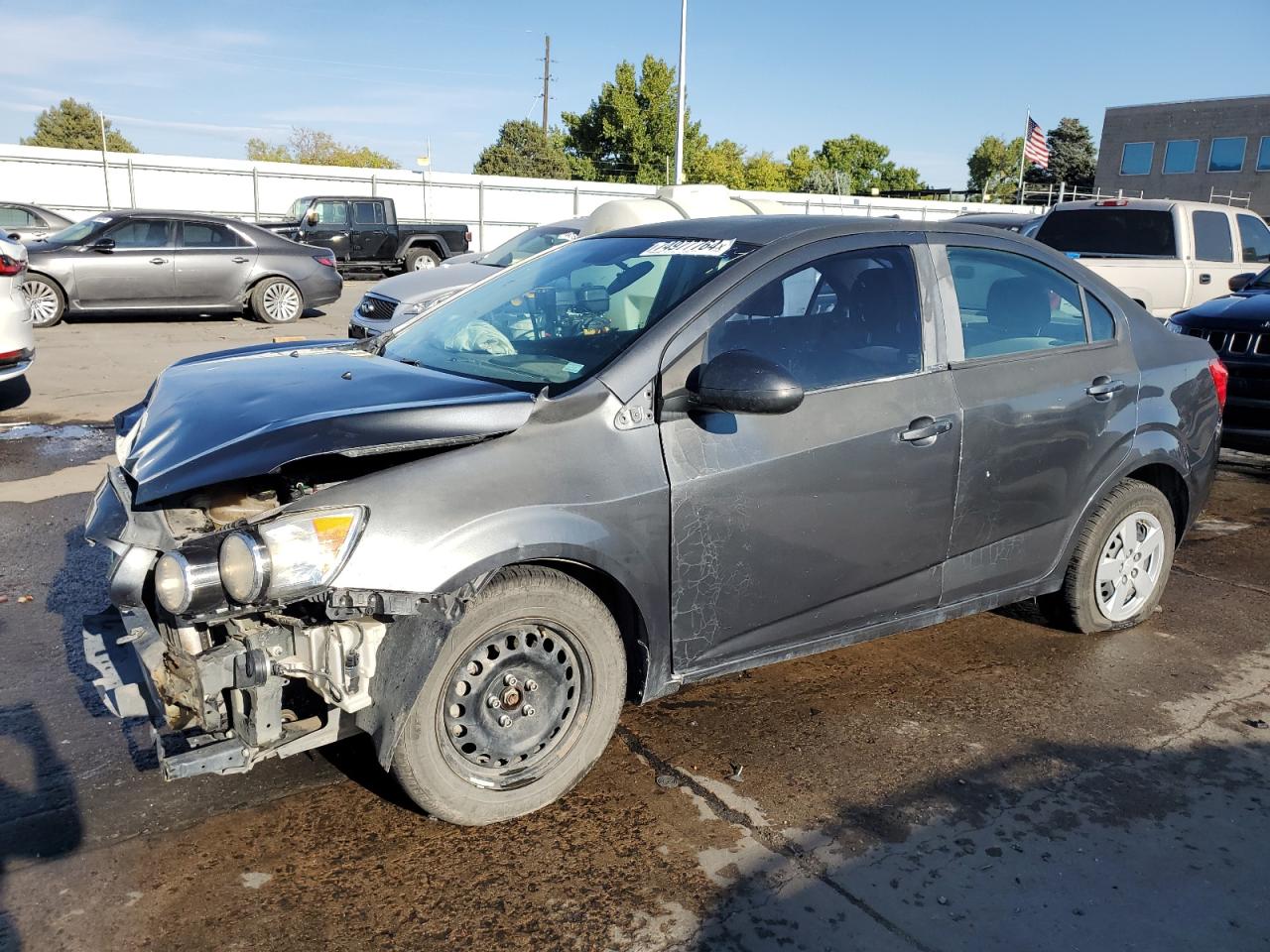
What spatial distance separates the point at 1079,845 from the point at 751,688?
1.37 m

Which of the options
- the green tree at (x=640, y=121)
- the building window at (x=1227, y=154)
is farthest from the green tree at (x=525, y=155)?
the building window at (x=1227, y=154)

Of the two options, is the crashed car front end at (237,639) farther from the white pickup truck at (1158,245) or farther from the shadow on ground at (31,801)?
the white pickup truck at (1158,245)

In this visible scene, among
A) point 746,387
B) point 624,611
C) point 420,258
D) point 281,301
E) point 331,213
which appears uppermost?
point 331,213

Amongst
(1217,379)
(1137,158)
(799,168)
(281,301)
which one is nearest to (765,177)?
(799,168)

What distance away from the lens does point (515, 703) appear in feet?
9.99

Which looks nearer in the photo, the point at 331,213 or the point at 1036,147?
the point at 331,213

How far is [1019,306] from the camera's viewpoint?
4.27m

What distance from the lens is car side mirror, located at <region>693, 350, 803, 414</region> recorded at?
312 centimetres

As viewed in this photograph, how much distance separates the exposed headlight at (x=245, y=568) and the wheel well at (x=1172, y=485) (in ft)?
12.0

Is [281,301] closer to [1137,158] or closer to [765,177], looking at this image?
[1137,158]

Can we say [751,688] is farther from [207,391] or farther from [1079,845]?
[207,391]

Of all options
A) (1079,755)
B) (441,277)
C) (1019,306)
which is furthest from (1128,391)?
(441,277)

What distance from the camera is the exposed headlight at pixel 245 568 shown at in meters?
2.61

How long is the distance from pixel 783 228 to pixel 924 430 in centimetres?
88
